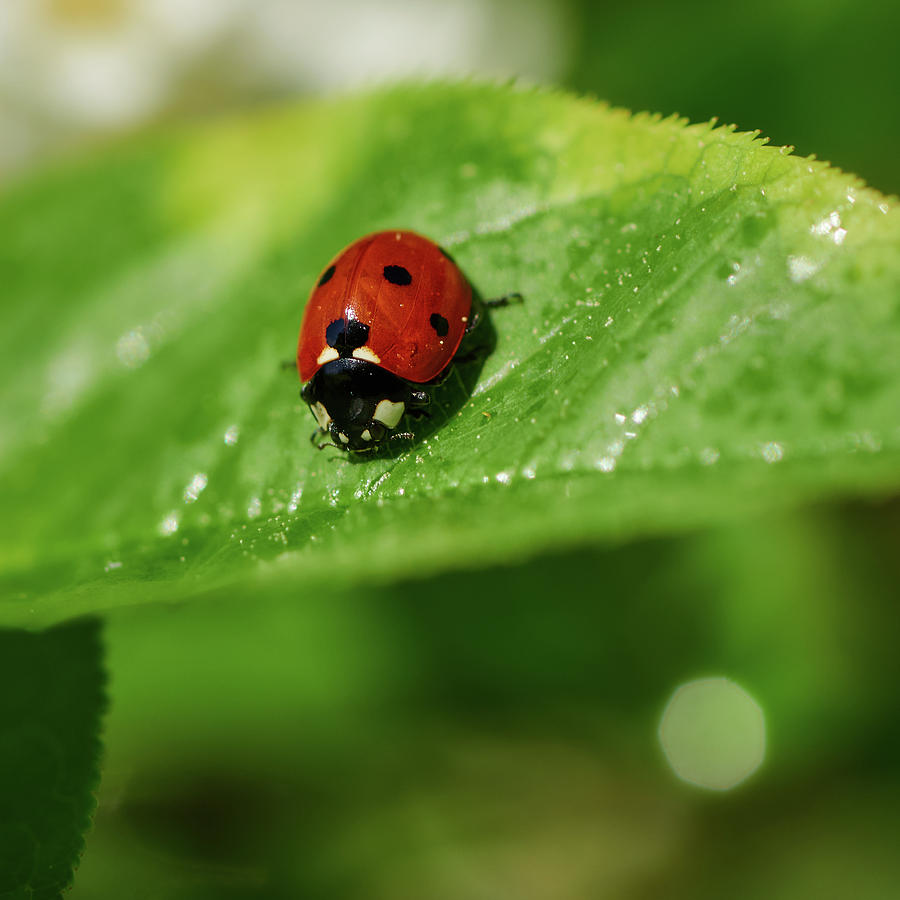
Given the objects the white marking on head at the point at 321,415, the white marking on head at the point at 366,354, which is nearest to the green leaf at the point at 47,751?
the white marking on head at the point at 321,415

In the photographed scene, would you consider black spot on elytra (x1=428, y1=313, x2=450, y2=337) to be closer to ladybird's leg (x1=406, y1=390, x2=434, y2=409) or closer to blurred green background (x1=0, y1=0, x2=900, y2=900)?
ladybird's leg (x1=406, y1=390, x2=434, y2=409)

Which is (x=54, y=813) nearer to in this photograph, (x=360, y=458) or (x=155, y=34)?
(x=360, y=458)

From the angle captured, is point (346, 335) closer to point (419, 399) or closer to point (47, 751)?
point (419, 399)

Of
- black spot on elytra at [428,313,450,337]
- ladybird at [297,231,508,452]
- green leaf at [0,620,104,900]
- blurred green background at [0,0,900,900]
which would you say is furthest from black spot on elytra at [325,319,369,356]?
blurred green background at [0,0,900,900]

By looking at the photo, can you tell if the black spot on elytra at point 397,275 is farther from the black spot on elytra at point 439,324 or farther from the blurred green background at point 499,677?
the blurred green background at point 499,677

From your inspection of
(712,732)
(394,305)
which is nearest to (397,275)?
(394,305)
